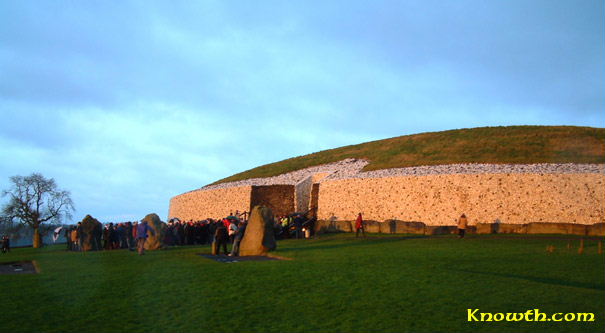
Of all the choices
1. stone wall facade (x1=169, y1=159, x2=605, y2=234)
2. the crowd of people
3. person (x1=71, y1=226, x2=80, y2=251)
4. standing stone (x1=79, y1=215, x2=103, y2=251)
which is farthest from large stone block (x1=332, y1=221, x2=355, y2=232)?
person (x1=71, y1=226, x2=80, y2=251)

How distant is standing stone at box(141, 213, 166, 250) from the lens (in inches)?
949

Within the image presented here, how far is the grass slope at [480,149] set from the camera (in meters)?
35.0

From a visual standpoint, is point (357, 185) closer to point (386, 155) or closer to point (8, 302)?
point (386, 155)

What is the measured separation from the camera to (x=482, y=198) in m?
28.9

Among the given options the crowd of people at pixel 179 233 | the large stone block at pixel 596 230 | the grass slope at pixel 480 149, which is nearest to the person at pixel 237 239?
the crowd of people at pixel 179 233

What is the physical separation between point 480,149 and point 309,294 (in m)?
31.0

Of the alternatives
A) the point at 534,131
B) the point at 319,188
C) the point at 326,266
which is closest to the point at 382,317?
the point at 326,266

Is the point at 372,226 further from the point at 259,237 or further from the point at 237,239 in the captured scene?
the point at 237,239

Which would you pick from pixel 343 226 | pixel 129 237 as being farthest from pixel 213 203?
pixel 129 237

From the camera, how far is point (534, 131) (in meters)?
43.8

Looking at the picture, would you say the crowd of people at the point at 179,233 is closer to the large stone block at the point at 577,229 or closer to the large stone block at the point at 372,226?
the large stone block at the point at 372,226

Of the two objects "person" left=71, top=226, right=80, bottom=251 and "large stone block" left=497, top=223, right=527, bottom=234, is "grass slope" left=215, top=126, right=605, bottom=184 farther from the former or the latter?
"person" left=71, top=226, right=80, bottom=251

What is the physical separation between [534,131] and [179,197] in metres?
31.1

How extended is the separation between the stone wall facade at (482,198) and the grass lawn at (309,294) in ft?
39.9
